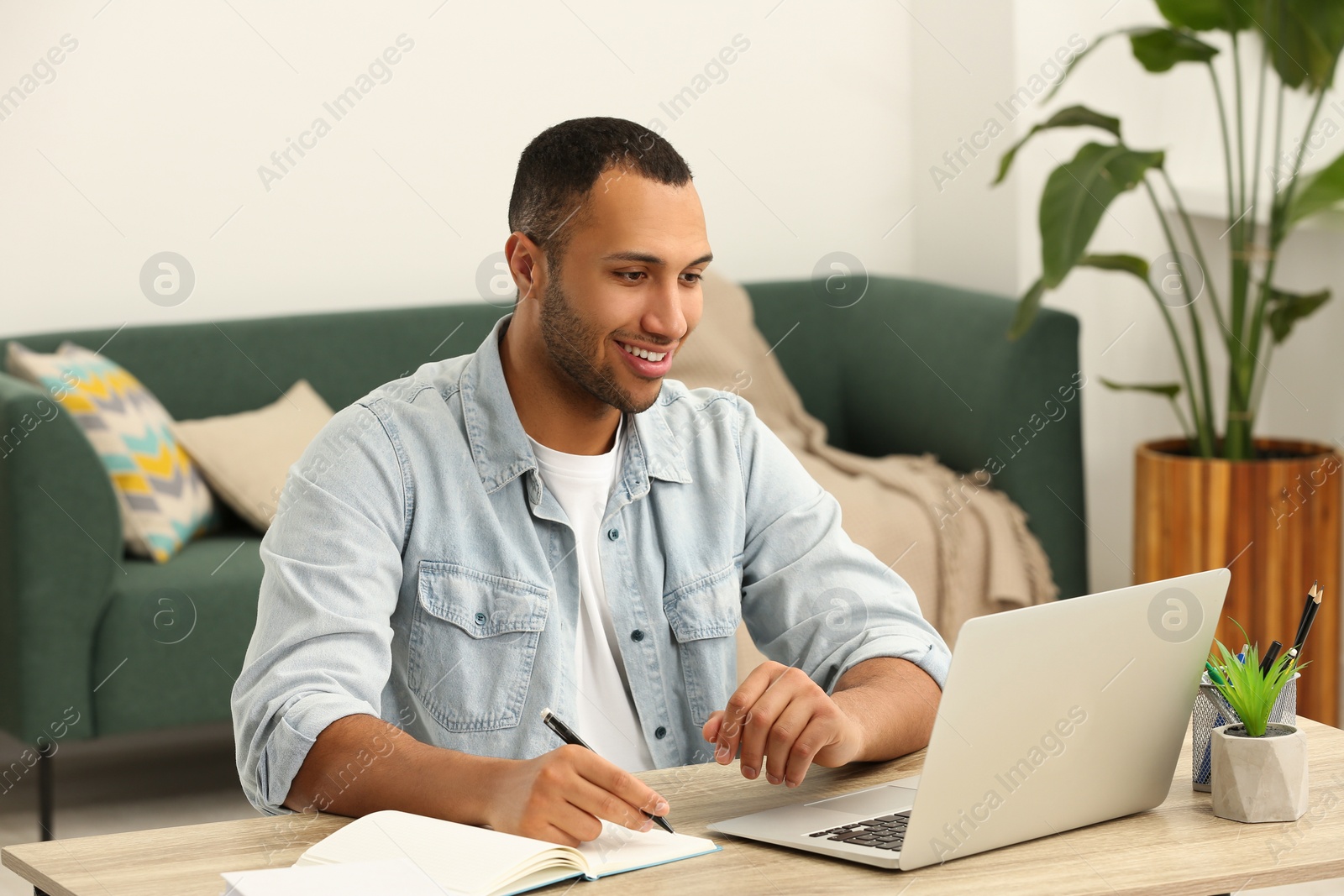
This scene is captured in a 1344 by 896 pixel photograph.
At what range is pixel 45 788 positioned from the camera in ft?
8.34

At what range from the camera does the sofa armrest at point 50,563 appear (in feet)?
8.13

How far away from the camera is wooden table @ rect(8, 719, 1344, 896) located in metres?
0.94

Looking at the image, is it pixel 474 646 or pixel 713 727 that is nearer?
pixel 713 727

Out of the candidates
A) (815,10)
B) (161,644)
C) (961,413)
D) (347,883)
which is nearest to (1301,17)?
(961,413)

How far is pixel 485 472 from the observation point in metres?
1.37

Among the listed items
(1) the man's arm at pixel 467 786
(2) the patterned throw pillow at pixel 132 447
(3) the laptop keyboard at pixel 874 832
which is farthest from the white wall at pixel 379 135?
(3) the laptop keyboard at pixel 874 832

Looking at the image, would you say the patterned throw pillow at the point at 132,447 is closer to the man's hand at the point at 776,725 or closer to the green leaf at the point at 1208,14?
the man's hand at the point at 776,725

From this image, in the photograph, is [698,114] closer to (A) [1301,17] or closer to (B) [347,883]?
(A) [1301,17]

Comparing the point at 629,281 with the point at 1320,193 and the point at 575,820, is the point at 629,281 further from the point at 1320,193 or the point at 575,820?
the point at 1320,193

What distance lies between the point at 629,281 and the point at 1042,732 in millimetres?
576

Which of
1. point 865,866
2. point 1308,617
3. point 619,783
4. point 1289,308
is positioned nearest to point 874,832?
point 865,866

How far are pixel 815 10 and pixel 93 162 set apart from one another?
5.86 feet

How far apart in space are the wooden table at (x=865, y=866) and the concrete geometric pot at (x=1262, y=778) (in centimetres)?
1

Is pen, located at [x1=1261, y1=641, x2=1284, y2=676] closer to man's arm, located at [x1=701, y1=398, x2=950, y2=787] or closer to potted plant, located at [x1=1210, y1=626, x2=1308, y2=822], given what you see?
potted plant, located at [x1=1210, y1=626, x2=1308, y2=822]
